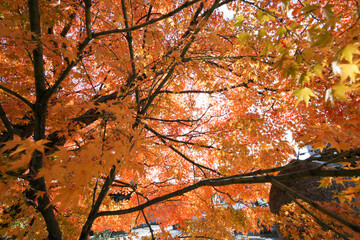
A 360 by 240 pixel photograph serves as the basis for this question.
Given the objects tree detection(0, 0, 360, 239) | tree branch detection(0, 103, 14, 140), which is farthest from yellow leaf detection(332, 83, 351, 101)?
tree branch detection(0, 103, 14, 140)

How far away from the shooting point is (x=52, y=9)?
291 cm

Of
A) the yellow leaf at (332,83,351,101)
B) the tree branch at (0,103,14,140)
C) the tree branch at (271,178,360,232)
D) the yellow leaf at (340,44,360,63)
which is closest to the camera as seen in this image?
the tree branch at (271,178,360,232)

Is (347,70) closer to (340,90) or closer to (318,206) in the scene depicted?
(340,90)

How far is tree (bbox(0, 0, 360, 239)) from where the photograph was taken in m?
1.60

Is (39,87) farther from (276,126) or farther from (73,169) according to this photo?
(276,126)

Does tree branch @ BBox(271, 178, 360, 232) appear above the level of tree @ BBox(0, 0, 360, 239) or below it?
below

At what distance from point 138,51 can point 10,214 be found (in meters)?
4.62

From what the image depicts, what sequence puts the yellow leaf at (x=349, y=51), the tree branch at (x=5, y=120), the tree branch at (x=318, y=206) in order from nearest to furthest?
the tree branch at (x=318, y=206) < the yellow leaf at (x=349, y=51) < the tree branch at (x=5, y=120)

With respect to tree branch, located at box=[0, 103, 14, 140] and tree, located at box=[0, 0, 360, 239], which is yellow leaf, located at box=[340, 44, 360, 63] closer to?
tree, located at box=[0, 0, 360, 239]

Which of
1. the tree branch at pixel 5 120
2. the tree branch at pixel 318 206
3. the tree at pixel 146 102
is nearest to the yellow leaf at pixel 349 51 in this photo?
the tree at pixel 146 102

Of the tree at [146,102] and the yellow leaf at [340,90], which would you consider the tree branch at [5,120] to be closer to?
the tree at [146,102]

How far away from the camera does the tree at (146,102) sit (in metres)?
1.60

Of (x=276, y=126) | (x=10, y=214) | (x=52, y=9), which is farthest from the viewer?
(x=276, y=126)

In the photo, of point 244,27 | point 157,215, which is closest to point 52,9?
point 244,27
